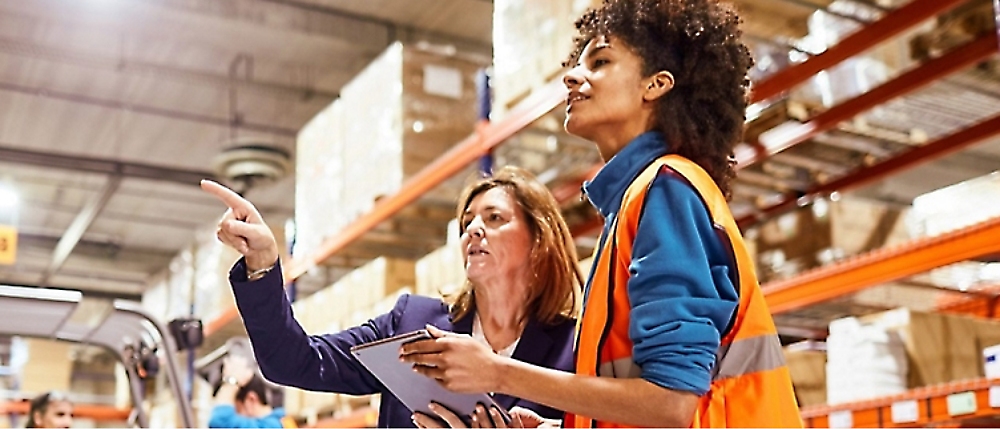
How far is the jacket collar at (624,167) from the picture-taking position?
5.15 ft

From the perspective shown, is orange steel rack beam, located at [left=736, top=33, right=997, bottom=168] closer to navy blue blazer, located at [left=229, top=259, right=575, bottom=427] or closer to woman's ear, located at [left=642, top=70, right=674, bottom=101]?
navy blue blazer, located at [left=229, top=259, right=575, bottom=427]

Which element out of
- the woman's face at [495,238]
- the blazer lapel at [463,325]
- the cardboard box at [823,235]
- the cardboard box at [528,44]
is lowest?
the blazer lapel at [463,325]

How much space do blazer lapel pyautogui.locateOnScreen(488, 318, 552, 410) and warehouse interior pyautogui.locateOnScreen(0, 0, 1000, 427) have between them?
1.61 metres

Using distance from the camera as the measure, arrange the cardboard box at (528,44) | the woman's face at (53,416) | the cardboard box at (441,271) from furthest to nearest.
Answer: the woman's face at (53,416) < the cardboard box at (441,271) < the cardboard box at (528,44)

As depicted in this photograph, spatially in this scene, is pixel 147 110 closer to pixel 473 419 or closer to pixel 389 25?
pixel 389 25

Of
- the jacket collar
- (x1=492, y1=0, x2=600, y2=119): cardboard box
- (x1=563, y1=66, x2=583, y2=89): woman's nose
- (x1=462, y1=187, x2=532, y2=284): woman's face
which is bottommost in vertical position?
the jacket collar

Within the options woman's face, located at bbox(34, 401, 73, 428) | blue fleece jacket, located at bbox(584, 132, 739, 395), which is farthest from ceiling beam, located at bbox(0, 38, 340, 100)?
blue fleece jacket, located at bbox(584, 132, 739, 395)

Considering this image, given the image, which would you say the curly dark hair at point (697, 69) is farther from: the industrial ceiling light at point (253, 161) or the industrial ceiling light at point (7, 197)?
the industrial ceiling light at point (7, 197)

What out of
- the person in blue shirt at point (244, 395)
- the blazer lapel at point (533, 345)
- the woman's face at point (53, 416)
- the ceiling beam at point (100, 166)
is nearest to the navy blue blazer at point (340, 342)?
the blazer lapel at point (533, 345)

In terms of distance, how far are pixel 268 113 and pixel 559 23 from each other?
634 cm

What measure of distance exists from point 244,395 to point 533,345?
10.5 feet

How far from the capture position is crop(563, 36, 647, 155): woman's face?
1.63m

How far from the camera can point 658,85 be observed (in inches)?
64.0

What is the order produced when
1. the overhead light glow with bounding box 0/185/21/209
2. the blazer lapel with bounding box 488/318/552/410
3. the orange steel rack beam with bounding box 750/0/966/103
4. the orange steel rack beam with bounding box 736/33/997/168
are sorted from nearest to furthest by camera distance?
1. the blazer lapel with bounding box 488/318/552/410
2. the orange steel rack beam with bounding box 750/0/966/103
3. the orange steel rack beam with bounding box 736/33/997/168
4. the overhead light glow with bounding box 0/185/21/209
